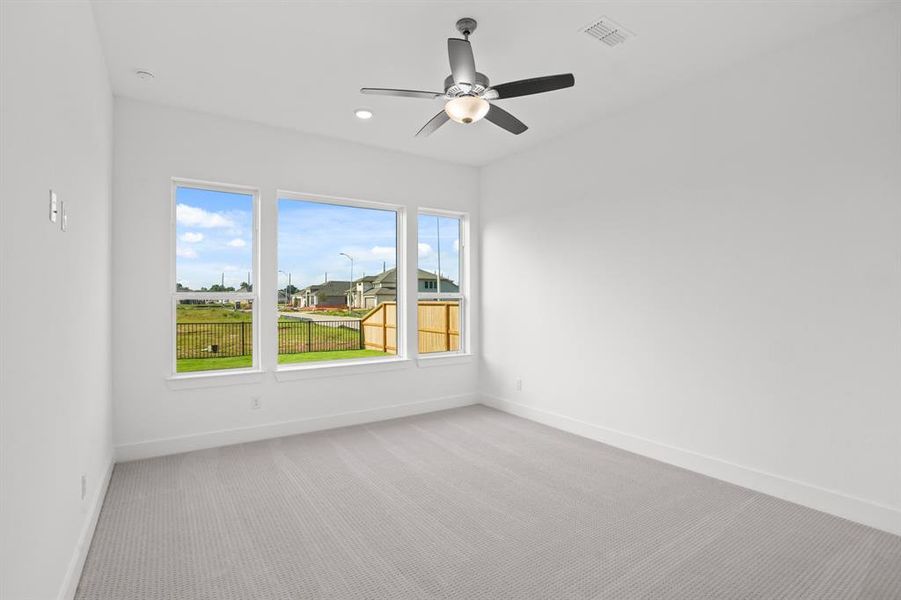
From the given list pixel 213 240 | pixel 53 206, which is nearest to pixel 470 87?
pixel 53 206

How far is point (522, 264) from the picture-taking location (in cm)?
504

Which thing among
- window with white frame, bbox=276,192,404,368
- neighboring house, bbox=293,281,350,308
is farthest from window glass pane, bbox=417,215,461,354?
neighboring house, bbox=293,281,350,308

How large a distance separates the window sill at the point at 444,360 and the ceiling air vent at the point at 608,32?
11.2ft

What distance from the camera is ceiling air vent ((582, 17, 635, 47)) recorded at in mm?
2717

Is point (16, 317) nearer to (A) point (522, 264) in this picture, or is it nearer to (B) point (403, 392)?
(B) point (403, 392)

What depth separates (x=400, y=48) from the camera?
2975 millimetres

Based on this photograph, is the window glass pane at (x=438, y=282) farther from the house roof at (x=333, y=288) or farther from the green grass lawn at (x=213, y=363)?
the green grass lawn at (x=213, y=363)

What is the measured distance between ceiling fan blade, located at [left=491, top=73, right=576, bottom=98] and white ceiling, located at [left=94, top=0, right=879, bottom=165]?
1.31 ft

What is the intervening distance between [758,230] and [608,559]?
2.30 metres

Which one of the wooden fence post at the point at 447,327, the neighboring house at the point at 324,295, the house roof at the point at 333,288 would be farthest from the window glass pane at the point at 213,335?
the wooden fence post at the point at 447,327

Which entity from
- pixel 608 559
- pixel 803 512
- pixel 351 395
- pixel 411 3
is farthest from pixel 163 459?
pixel 803 512

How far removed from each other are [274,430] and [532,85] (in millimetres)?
3537

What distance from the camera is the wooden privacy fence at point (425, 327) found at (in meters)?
5.12

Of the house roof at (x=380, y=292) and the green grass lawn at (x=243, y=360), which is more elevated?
the house roof at (x=380, y=292)
